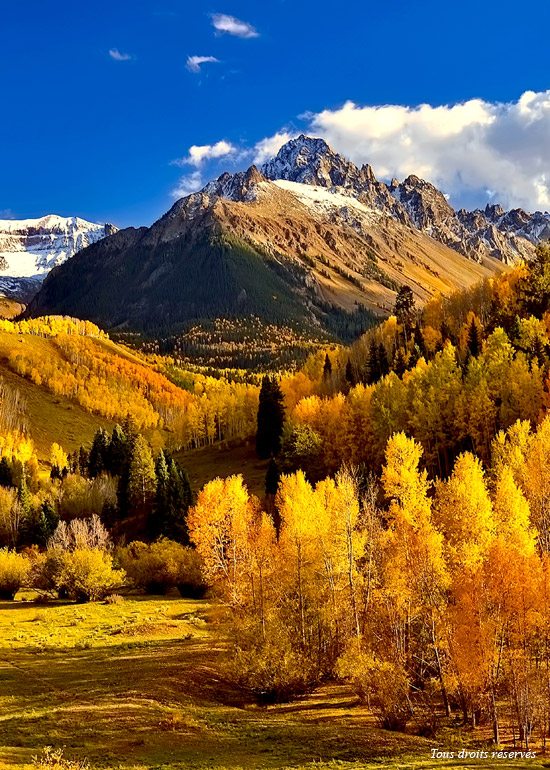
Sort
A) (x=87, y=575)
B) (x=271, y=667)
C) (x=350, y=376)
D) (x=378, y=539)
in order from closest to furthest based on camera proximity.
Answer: (x=271, y=667) < (x=378, y=539) < (x=87, y=575) < (x=350, y=376)

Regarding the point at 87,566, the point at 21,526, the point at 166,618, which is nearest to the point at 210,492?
the point at 166,618

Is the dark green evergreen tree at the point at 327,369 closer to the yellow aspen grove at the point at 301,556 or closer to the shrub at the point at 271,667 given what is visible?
the yellow aspen grove at the point at 301,556

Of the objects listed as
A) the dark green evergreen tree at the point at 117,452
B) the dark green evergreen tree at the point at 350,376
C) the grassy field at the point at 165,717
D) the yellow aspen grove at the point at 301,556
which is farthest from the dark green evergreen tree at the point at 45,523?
the dark green evergreen tree at the point at 350,376

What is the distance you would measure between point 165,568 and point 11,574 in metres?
22.0

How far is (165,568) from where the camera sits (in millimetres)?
83500

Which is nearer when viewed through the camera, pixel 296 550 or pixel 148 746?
pixel 148 746

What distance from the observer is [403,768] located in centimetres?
2542

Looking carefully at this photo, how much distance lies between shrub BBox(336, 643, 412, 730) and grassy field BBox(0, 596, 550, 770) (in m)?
1.29

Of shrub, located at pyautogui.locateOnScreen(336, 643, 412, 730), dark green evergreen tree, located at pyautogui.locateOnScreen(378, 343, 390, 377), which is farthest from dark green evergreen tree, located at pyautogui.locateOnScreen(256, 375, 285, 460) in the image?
shrub, located at pyautogui.locateOnScreen(336, 643, 412, 730)

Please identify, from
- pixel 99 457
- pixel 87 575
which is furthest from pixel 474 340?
pixel 99 457

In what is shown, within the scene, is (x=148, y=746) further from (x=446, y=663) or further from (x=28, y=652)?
(x=28, y=652)

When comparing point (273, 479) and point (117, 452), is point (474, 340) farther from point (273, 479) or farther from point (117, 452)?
point (117, 452)

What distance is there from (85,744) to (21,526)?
93.0 meters

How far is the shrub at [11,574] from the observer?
83.5 metres
